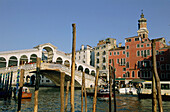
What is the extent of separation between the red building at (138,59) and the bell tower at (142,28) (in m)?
3.61

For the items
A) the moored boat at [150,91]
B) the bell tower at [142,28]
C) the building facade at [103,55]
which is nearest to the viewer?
the moored boat at [150,91]

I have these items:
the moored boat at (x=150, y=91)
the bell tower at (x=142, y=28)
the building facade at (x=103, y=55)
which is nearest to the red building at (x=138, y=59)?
the building facade at (x=103, y=55)

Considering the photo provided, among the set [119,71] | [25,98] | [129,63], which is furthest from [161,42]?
[25,98]

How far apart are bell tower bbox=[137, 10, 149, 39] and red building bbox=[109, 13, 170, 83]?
3.61 m

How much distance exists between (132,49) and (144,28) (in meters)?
8.21

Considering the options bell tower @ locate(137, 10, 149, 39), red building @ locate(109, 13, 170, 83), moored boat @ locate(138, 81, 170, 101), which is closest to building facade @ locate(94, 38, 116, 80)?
red building @ locate(109, 13, 170, 83)

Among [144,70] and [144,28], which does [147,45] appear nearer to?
[144,70]

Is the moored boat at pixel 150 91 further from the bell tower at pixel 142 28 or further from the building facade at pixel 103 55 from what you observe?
the bell tower at pixel 142 28

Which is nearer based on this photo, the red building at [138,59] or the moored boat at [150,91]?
the moored boat at [150,91]

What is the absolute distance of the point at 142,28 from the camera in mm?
40625

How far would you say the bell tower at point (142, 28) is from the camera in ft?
130

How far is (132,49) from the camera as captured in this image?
35.3 meters

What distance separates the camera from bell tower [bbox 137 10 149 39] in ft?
130

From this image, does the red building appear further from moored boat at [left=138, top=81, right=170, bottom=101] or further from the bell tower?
moored boat at [left=138, top=81, right=170, bottom=101]
